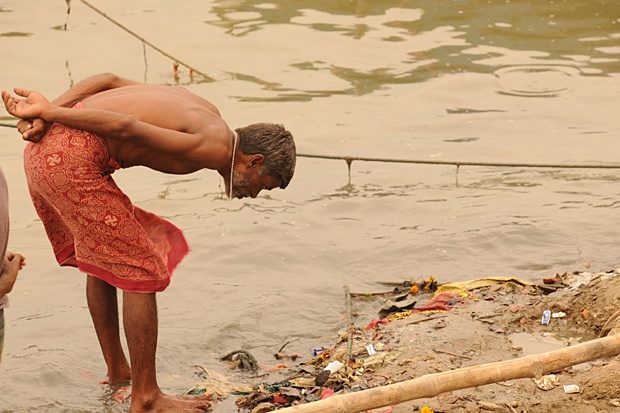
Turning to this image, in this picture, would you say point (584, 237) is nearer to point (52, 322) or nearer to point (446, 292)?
point (446, 292)

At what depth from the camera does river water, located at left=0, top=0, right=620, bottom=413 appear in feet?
19.3

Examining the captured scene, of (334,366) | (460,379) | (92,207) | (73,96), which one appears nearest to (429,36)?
(334,366)

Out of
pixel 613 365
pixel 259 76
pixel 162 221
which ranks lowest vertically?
pixel 259 76

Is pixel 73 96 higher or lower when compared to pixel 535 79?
higher

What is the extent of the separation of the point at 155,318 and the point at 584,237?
3.70m

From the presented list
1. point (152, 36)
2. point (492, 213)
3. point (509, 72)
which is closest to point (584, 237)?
point (492, 213)

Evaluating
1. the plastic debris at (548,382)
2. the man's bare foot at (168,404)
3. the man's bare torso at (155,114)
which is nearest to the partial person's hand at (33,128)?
the man's bare torso at (155,114)

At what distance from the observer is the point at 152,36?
12781 millimetres

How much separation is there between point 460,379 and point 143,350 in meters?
1.57

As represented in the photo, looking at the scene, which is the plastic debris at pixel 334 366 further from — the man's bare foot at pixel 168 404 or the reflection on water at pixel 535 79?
the reflection on water at pixel 535 79

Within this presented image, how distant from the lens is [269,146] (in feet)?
14.3

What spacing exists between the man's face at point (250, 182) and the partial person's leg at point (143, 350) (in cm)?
61

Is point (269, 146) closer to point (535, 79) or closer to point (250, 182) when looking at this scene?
point (250, 182)

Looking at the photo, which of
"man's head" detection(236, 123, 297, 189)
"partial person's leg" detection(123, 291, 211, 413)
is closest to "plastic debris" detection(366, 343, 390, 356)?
"partial person's leg" detection(123, 291, 211, 413)
